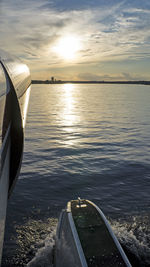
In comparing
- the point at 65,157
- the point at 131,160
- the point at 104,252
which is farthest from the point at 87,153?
the point at 104,252

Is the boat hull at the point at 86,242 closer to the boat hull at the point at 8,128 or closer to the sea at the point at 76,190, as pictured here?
the sea at the point at 76,190

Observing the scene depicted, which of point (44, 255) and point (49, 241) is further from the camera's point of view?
point (49, 241)

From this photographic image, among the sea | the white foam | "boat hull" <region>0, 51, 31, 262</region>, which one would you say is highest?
"boat hull" <region>0, 51, 31, 262</region>

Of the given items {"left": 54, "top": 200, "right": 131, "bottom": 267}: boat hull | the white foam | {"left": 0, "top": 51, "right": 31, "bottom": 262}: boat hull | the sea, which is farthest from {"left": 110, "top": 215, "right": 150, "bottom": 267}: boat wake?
{"left": 0, "top": 51, "right": 31, "bottom": 262}: boat hull

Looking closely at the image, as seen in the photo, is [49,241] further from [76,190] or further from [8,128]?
[8,128]

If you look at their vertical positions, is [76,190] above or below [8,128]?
below

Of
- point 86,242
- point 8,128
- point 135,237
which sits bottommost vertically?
point 135,237

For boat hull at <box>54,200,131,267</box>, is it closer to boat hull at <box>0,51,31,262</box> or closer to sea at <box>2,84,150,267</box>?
sea at <box>2,84,150,267</box>

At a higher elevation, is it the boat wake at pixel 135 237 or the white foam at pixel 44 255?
the white foam at pixel 44 255

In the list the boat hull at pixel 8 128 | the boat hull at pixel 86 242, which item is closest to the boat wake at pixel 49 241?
the boat hull at pixel 86 242

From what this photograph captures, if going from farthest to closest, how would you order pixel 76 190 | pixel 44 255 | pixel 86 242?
pixel 76 190
pixel 44 255
pixel 86 242

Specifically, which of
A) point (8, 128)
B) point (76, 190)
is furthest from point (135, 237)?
point (8, 128)

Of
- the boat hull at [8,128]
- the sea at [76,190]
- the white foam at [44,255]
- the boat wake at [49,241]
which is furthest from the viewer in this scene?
the sea at [76,190]

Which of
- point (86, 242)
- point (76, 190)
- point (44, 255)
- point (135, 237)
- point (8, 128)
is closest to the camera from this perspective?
point (8, 128)
